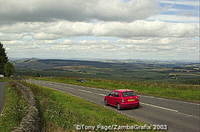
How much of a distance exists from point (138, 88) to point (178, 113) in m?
18.3

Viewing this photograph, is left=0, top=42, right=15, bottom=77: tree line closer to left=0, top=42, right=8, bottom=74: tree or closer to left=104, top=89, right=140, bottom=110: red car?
left=0, top=42, right=8, bottom=74: tree

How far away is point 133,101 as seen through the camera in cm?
1975

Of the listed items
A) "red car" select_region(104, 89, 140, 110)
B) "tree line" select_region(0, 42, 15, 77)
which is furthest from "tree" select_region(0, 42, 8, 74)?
"red car" select_region(104, 89, 140, 110)

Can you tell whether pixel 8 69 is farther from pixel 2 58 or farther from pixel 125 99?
pixel 125 99

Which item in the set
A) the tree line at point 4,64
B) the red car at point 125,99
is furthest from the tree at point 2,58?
the red car at point 125,99

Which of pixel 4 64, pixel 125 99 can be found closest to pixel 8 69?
pixel 4 64

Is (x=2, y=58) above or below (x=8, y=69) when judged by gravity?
above

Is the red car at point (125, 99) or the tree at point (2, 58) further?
the tree at point (2, 58)

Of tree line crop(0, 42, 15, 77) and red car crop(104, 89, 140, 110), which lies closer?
red car crop(104, 89, 140, 110)

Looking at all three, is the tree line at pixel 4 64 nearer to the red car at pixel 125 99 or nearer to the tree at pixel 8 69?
the tree at pixel 8 69

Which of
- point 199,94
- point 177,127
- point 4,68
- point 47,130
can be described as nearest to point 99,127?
point 47,130

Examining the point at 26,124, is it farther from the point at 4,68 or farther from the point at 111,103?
the point at 4,68

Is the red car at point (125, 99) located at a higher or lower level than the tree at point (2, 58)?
lower

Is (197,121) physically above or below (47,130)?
below
